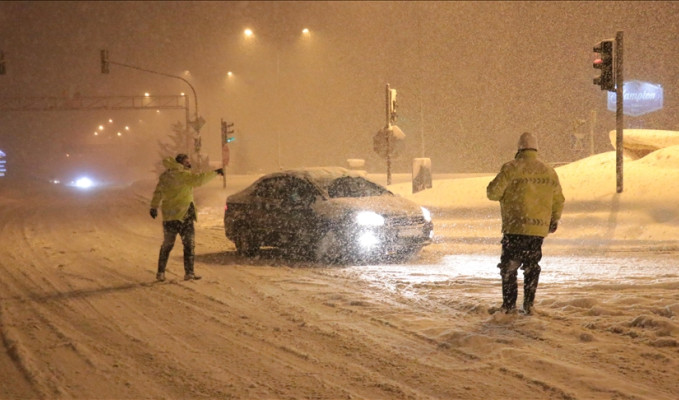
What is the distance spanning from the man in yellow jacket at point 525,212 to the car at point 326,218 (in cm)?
410

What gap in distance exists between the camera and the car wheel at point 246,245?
12648 mm

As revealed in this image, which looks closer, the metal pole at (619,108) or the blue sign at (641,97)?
the metal pole at (619,108)

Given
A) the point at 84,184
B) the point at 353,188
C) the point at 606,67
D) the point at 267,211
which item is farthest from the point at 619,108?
the point at 84,184

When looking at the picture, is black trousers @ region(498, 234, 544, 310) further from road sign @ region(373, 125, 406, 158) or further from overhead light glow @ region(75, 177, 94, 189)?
overhead light glow @ region(75, 177, 94, 189)

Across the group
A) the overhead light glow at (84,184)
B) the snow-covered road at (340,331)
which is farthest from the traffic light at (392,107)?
the overhead light glow at (84,184)

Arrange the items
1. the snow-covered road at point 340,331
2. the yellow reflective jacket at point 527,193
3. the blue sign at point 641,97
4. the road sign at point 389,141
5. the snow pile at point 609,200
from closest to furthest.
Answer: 1. the snow-covered road at point 340,331
2. the yellow reflective jacket at point 527,193
3. the snow pile at point 609,200
4. the road sign at point 389,141
5. the blue sign at point 641,97

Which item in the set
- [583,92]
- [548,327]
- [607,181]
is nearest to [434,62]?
[583,92]

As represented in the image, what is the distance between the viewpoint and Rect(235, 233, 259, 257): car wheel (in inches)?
498

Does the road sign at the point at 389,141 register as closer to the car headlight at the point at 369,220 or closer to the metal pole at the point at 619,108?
the metal pole at the point at 619,108

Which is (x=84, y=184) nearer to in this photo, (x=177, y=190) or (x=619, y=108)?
(x=619, y=108)

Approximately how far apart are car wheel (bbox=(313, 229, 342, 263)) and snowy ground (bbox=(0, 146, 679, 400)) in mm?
292

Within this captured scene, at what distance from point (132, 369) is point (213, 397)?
1063mm

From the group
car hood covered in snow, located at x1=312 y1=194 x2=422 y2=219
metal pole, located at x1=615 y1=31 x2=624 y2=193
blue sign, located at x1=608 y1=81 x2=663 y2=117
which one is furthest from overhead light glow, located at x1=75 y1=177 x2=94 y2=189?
car hood covered in snow, located at x1=312 y1=194 x2=422 y2=219

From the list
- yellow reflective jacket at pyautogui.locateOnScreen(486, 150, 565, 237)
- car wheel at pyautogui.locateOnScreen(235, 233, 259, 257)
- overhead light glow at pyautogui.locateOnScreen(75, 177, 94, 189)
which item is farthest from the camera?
overhead light glow at pyautogui.locateOnScreen(75, 177, 94, 189)
